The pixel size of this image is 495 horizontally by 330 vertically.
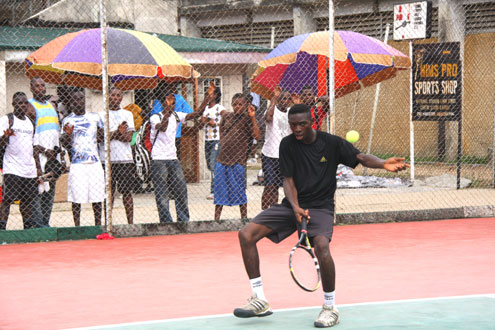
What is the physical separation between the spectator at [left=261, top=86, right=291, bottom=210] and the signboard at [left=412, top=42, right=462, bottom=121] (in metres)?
5.42

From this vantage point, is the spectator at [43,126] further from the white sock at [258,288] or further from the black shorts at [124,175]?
the white sock at [258,288]

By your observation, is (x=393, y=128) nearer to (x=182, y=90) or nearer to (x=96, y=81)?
(x=182, y=90)

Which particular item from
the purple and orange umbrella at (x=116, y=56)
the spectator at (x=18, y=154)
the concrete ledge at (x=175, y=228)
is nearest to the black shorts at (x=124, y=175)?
the concrete ledge at (x=175, y=228)

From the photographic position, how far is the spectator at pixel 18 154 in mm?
11156

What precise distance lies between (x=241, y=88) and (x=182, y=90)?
1532mm

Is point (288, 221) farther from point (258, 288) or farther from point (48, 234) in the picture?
point (48, 234)

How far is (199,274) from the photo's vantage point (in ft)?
30.1

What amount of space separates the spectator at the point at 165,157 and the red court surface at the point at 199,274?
2.13 ft

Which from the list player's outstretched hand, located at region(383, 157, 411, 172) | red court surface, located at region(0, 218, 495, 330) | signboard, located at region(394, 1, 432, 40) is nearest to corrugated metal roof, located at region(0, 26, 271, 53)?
signboard, located at region(394, 1, 432, 40)

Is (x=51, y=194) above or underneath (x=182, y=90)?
underneath

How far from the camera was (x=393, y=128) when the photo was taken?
79.7ft

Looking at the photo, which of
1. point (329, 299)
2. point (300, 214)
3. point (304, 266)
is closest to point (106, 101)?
point (300, 214)

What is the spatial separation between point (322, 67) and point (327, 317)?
8.05 m

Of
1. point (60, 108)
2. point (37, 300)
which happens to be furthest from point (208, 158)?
point (37, 300)
